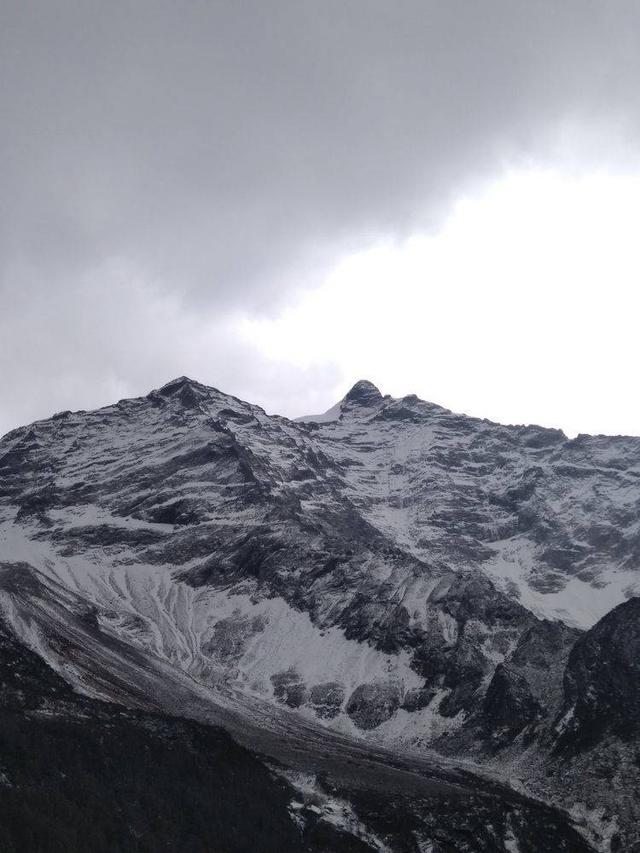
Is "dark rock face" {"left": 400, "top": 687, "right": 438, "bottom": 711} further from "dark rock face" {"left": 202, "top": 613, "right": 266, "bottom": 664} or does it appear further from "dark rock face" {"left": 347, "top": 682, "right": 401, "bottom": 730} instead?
"dark rock face" {"left": 202, "top": 613, "right": 266, "bottom": 664}

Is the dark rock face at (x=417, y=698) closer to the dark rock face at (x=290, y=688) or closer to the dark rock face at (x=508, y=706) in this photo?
the dark rock face at (x=508, y=706)

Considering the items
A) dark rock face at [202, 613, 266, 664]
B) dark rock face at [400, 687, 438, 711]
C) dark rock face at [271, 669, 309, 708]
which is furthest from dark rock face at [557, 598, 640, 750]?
dark rock face at [202, 613, 266, 664]

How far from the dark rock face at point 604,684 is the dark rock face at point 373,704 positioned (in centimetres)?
2929

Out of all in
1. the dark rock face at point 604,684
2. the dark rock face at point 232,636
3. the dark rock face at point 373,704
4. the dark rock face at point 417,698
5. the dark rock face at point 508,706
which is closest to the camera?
the dark rock face at point 604,684

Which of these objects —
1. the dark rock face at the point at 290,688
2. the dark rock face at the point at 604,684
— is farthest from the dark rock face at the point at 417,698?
the dark rock face at the point at 604,684

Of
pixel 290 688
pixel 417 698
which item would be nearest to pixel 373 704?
pixel 417 698

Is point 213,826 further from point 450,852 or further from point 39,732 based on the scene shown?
point 450,852

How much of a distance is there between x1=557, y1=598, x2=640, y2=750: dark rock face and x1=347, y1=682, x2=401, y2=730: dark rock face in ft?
96.1

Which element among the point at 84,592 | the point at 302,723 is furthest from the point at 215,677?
the point at 84,592

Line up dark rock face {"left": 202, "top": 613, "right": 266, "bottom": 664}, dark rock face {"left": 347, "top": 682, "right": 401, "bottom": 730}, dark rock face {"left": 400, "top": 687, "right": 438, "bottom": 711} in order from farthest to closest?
dark rock face {"left": 202, "top": 613, "right": 266, "bottom": 664} < dark rock face {"left": 400, "top": 687, "right": 438, "bottom": 711} < dark rock face {"left": 347, "top": 682, "right": 401, "bottom": 730}

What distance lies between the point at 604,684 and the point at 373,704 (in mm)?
38298

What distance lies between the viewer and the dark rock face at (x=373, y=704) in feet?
430

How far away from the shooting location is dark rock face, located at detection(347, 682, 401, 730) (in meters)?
131

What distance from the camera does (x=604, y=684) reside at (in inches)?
4439
